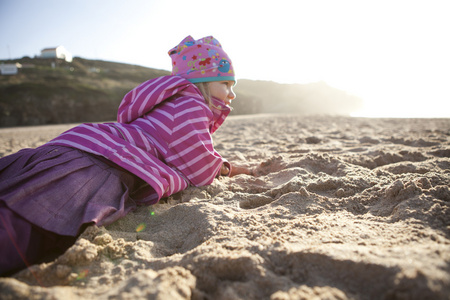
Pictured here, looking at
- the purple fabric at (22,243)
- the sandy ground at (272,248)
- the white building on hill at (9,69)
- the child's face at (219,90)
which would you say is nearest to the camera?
the sandy ground at (272,248)

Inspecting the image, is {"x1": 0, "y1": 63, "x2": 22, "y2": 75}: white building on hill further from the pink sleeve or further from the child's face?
the pink sleeve

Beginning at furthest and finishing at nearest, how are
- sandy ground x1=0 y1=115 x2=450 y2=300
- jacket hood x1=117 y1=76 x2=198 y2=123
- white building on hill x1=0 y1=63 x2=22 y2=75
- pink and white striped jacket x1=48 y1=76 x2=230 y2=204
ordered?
white building on hill x1=0 y1=63 x2=22 y2=75, jacket hood x1=117 y1=76 x2=198 y2=123, pink and white striped jacket x1=48 y1=76 x2=230 y2=204, sandy ground x1=0 y1=115 x2=450 y2=300

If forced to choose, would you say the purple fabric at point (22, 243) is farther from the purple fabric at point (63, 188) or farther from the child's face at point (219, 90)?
the child's face at point (219, 90)

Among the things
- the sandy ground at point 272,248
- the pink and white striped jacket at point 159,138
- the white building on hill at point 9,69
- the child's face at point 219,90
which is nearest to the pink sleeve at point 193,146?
the pink and white striped jacket at point 159,138

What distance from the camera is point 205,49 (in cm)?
222

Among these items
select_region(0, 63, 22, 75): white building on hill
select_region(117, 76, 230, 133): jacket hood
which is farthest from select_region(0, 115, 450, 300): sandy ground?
select_region(0, 63, 22, 75): white building on hill

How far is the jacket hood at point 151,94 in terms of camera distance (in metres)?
1.90

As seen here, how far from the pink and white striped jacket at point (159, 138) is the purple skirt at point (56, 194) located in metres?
0.09

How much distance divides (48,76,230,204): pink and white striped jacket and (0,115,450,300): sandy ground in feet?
0.56

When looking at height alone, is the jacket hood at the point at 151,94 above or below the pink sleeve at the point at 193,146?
above

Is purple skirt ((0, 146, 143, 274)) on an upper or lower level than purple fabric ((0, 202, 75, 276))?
upper

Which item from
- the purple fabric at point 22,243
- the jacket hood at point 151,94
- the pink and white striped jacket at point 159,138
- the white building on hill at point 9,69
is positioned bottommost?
the purple fabric at point 22,243

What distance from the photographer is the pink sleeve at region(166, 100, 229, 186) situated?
1.77m

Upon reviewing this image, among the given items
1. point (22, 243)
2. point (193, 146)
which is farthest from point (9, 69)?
point (22, 243)
